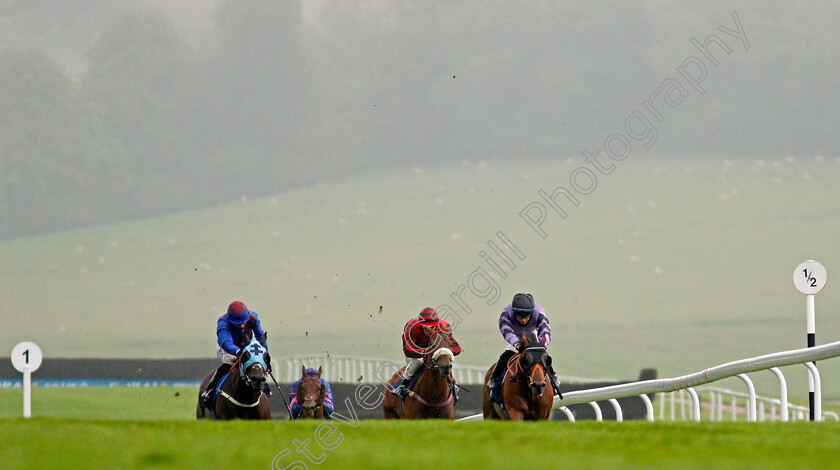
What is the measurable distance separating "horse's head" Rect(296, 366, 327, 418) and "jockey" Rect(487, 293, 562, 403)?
2959mm

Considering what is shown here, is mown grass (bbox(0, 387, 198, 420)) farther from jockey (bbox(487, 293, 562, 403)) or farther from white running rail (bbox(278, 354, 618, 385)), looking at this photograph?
jockey (bbox(487, 293, 562, 403))

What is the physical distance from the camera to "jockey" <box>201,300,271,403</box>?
8.62 metres

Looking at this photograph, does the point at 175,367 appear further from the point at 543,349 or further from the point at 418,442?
the point at 418,442

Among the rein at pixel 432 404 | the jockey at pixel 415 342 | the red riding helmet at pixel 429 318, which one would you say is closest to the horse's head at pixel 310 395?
the jockey at pixel 415 342

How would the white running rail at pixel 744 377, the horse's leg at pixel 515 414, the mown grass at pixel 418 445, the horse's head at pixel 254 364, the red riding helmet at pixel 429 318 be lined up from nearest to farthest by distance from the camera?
the mown grass at pixel 418 445 → the white running rail at pixel 744 377 → the horse's leg at pixel 515 414 → the horse's head at pixel 254 364 → the red riding helmet at pixel 429 318

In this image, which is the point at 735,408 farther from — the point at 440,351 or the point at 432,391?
the point at 440,351

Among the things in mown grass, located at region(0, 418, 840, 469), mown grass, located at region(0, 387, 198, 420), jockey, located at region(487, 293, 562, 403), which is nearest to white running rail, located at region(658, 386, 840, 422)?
Result: jockey, located at region(487, 293, 562, 403)

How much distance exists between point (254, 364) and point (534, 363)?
2.02 m

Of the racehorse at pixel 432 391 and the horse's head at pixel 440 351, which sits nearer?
the horse's head at pixel 440 351

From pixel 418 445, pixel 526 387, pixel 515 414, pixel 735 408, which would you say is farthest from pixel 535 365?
pixel 735 408

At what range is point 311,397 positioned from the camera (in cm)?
1063

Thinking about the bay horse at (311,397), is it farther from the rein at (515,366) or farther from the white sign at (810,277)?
the white sign at (810,277)

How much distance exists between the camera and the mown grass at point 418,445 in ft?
12.7

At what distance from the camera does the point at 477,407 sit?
15.4m
